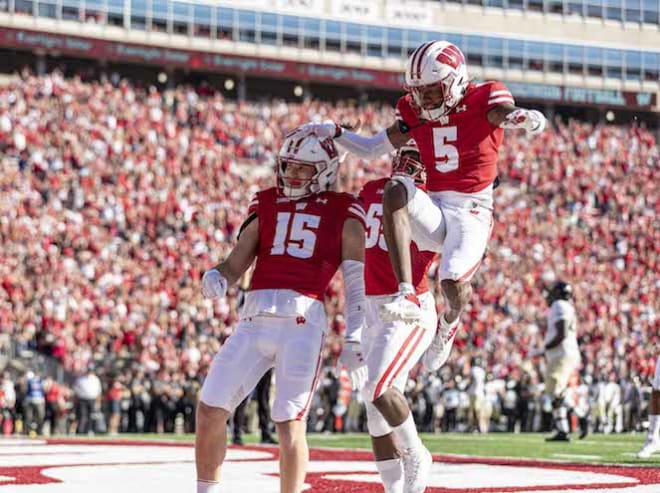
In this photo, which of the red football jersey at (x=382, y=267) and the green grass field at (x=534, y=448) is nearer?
the red football jersey at (x=382, y=267)

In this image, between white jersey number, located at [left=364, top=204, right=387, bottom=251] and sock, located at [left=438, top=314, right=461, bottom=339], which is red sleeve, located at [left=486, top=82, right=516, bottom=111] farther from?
sock, located at [left=438, top=314, right=461, bottom=339]

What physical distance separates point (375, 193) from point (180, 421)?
12.8 meters

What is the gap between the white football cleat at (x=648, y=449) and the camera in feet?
33.5

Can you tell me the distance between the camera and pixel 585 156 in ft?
121

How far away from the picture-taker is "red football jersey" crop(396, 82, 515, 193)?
670 cm

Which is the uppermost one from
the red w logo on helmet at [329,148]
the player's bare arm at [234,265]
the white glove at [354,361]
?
the red w logo on helmet at [329,148]

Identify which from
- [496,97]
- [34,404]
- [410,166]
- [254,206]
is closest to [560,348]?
[410,166]

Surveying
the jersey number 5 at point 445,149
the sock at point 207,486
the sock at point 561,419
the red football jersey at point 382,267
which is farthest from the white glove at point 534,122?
the sock at point 561,419

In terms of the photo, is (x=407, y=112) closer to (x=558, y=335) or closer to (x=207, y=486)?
(x=207, y=486)

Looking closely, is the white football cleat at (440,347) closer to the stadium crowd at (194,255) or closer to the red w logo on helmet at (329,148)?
A: the red w logo on helmet at (329,148)

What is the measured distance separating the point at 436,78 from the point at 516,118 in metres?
0.48

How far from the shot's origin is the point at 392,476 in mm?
6438

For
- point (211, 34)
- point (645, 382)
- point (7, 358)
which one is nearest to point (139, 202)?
point (7, 358)

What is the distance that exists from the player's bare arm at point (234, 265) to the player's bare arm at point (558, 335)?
7.75m
